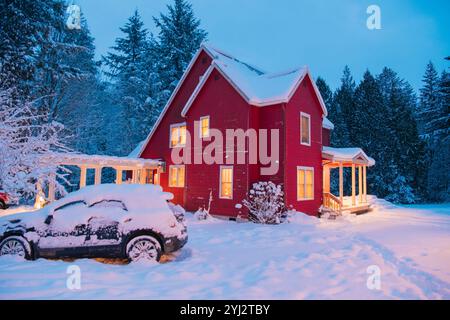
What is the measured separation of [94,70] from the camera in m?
34.1

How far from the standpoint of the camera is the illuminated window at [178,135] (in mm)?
19978

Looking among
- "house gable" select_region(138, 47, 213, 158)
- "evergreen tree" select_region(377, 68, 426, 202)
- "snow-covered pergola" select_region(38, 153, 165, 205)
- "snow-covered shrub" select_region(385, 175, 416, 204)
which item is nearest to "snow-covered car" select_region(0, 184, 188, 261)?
"snow-covered pergola" select_region(38, 153, 165, 205)

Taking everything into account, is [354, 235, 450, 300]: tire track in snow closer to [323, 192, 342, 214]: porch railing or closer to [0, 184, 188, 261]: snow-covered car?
[0, 184, 188, 261]: snow-covered car

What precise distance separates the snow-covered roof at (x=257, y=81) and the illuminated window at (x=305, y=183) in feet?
13.8

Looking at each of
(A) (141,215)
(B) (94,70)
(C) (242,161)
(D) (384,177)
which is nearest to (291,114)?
(C) (242,161)

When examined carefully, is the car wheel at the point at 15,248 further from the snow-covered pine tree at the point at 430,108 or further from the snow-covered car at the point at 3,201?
the snow-covered pine tree at the point at 430,108

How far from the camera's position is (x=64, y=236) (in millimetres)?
6980

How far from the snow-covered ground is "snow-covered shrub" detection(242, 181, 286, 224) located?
4.00 m

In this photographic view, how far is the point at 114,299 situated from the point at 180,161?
49.2 ft

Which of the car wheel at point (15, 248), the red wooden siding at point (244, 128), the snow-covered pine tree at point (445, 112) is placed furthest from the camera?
the snow-covered pine tree at point (445, 112)

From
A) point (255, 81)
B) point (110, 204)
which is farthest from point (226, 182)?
point (110, 204)

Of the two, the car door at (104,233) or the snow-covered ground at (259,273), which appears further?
the car door at (104,233)

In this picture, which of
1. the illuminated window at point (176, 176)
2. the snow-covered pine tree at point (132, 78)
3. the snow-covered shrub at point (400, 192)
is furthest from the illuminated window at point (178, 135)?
the snow-covered shrub at point (400, 192)

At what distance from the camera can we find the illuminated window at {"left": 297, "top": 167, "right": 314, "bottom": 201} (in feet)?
54.8
